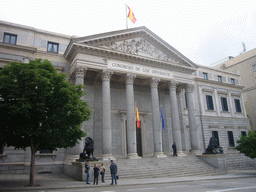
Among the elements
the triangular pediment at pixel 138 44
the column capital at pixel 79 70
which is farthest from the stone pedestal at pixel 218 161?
the column capital at pixel 79 70

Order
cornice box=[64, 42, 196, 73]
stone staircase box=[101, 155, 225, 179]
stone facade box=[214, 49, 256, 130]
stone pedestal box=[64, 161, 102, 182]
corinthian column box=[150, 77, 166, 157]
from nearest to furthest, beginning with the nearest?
stone pedestal box=[64, 161, 102, 182]
stone staircase box=[101, 155, 225, 179]
cornice box=[64, 42, 196, 73]
corinthian column box=[150, 77, 166, 157]
stone facade box=[214, 49, 256, 130]

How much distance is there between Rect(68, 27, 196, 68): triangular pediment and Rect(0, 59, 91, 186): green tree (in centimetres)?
915

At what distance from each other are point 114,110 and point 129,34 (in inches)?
397

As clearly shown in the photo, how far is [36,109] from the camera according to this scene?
558 inches

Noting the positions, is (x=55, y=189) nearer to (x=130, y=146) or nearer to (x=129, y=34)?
(x=130, y=146)

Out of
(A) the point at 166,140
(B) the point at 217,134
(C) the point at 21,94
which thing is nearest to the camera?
(C) the point at 21,94

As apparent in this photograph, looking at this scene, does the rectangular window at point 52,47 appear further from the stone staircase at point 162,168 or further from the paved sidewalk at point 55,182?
the stone staircase at point 162,168

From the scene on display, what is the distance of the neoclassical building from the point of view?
2284 centimetres

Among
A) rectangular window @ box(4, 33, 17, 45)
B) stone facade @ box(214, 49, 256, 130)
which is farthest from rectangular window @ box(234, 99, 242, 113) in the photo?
rectangular window @ box(4, 33, 17, 45)

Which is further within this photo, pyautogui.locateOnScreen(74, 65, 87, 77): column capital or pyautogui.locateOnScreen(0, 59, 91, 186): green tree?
pyautogui.locateOnScreen(74, 65, 87, 77): column capital

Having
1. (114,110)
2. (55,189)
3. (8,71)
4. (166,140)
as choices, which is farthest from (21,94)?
(166,140)

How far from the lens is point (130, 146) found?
22.8 metres

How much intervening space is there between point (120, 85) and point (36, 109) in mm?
16633

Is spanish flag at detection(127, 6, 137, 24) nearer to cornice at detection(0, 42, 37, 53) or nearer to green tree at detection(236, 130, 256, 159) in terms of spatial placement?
cornice at detection(0, 42, 37, 53)
